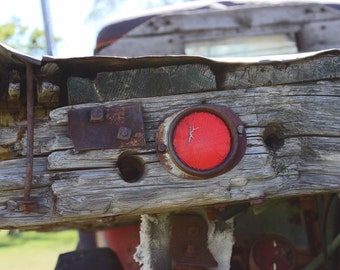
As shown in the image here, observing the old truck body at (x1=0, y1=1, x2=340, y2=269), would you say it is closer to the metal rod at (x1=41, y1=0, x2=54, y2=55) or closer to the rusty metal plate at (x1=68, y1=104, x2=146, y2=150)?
the rusty metal plate at (x1=68, y1=104, x2=146, y2=150)

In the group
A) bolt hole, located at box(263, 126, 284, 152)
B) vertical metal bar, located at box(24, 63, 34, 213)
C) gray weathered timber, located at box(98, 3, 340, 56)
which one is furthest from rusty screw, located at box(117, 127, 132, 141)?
gray weathered timber, located at box(98, 3, 340, 56)

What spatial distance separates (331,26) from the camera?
14.5 ft

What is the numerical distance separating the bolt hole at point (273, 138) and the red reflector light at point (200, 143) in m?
0.14

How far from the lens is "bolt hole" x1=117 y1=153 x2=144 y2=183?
2.50 metres

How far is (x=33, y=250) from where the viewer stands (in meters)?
11.7

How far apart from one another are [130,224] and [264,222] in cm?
82

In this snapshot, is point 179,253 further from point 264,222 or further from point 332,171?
point 264,222

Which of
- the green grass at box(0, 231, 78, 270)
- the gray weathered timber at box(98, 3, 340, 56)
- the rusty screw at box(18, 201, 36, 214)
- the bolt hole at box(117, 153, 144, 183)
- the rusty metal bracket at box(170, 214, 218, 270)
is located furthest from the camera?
the green grass at box(0, 231, 78, 270)

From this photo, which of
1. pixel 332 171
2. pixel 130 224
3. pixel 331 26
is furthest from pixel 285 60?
pixel 331 26

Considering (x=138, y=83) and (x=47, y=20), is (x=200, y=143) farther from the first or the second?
(x=47, y=20)

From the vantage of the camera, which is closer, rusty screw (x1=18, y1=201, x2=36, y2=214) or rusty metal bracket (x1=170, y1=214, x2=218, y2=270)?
rusty screw (x1=18, y1=201, x2=36, y2=214)

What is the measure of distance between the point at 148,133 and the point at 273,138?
51 cm

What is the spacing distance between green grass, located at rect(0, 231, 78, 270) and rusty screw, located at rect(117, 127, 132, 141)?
20.8 feet

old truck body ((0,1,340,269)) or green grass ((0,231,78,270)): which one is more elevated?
old truck body ((0,1,340,269))
